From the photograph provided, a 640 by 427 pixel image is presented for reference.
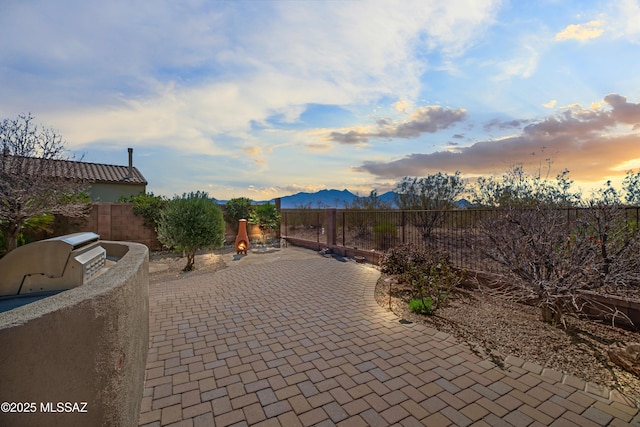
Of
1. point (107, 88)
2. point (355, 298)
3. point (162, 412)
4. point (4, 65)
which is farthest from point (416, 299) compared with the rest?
point (4, 65)

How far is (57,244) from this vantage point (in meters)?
2.25

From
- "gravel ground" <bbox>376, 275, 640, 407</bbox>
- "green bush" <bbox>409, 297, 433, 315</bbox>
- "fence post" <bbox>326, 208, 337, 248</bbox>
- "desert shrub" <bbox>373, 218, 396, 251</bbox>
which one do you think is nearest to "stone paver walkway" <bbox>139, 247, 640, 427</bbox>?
"gravel ground" <bbox>376, 275, 640, 407</bbox>

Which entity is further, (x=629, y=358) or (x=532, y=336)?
(x=532, y=336)

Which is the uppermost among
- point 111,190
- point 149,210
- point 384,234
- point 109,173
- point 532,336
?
point 109,173

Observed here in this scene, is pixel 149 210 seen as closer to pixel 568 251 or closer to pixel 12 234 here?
pixel 12 234

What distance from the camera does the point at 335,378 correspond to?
9.57ft

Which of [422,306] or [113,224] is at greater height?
[113,224]

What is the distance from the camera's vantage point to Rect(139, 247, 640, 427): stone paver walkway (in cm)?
239

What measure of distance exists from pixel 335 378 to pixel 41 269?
266 centimetres

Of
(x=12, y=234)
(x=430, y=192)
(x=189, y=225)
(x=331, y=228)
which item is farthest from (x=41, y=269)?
(x=430, y=192)

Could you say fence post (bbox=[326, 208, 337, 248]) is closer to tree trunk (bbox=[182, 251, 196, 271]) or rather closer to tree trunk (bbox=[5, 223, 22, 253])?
tree trunk (bbox=[182, 251, 196, 271])

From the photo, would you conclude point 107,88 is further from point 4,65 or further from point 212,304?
point 212,304

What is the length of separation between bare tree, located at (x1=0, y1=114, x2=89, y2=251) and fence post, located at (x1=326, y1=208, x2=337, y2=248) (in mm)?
8382

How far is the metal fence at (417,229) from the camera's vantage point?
559 centimetres
